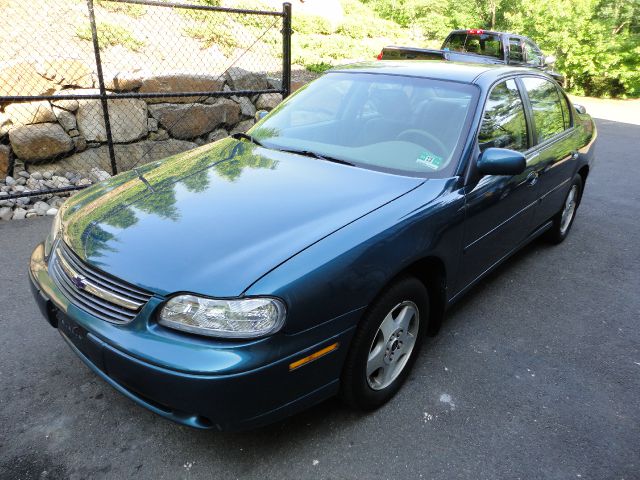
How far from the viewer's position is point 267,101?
6.97 m

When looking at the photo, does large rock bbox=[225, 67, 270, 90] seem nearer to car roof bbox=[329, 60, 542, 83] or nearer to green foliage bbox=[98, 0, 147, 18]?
green foliage bbox=[98, 0, 147, 18]

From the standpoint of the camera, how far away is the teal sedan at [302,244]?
75.2 inches

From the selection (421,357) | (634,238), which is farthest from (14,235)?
(634,238)

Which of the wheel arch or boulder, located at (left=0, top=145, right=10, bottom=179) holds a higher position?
the wheel arch

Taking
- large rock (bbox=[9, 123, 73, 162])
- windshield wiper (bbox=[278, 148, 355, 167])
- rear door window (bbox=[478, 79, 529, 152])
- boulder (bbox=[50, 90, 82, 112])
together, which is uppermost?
rear door window (bbox=[478, 79, 529, 152])

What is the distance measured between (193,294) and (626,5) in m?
19.8

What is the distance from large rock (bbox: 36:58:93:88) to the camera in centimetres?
566

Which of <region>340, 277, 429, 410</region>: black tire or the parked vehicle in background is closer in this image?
<region>340, 277, 429, 410</region>: black tire

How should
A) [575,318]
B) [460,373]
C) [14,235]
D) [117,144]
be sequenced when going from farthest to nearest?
[117,144] → [14,235] → [575,318] → [460,373]

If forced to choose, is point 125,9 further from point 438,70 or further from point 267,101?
point 438,70

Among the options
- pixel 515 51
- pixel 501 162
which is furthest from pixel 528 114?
pixel 515 51

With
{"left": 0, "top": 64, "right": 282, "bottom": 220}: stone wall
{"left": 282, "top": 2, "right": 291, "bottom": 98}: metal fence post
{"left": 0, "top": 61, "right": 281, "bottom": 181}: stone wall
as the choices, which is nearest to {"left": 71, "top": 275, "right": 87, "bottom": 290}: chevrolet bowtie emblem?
{"left": 0, "top": 64, "right": 282, "bottom": 220}: stone wall

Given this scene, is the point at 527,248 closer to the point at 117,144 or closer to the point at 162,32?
the point at 117,144

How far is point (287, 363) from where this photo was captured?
76.8 inches
